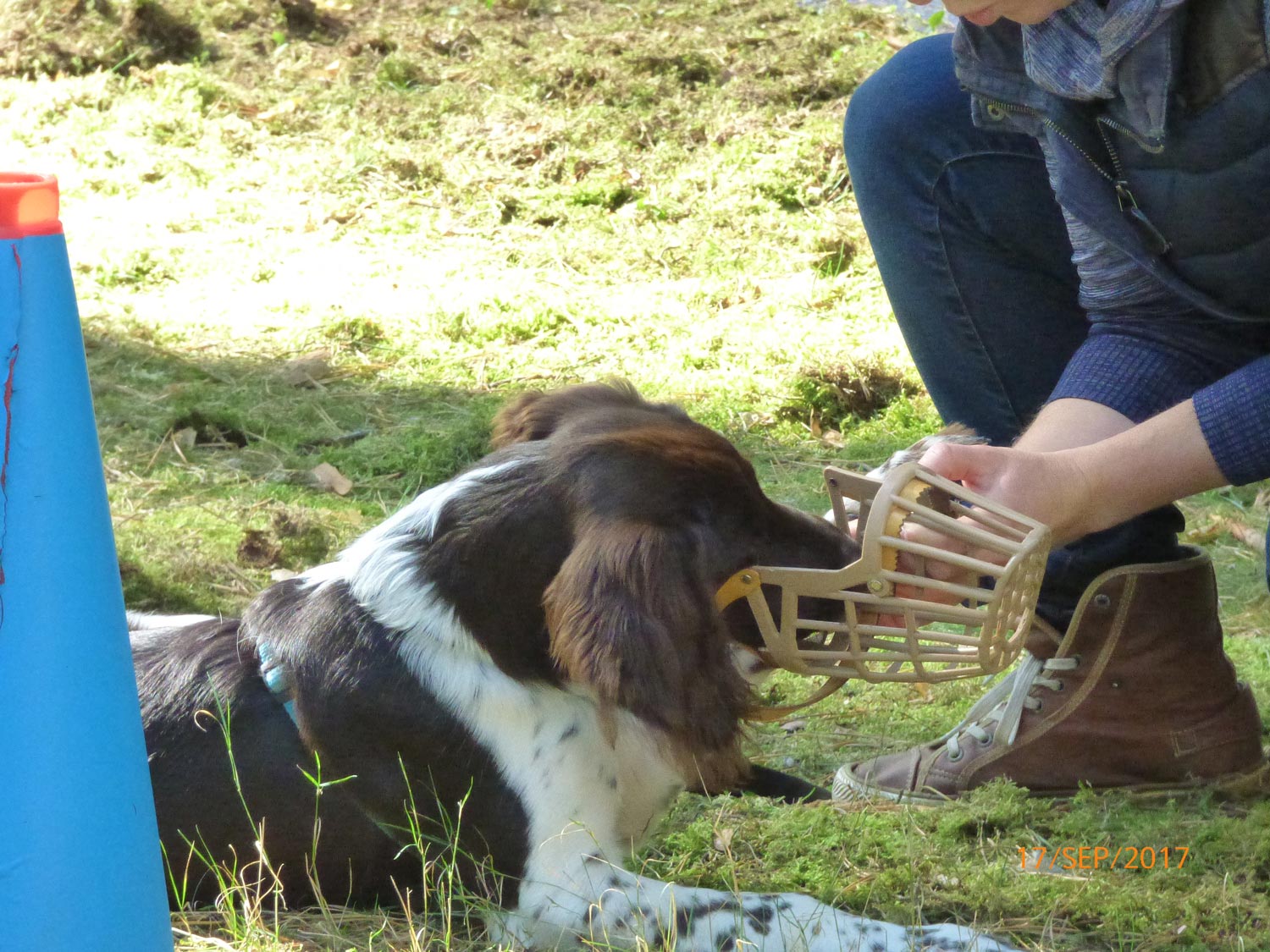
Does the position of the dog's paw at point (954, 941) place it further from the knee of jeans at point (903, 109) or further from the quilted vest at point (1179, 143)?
the knee of jeans at point (903, 109)

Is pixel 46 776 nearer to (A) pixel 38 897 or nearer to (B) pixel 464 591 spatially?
(A) pixel 38 897

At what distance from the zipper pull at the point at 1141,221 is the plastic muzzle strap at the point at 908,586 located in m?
0.74

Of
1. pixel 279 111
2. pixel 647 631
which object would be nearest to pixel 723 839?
pixel 647 631

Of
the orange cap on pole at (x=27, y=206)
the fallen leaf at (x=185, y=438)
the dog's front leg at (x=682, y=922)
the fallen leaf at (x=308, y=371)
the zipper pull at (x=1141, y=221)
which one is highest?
the orange cap on pole at (x=27, y=206)

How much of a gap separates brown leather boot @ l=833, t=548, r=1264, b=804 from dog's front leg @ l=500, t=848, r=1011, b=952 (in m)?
0.65

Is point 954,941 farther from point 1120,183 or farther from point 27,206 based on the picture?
point 27,206

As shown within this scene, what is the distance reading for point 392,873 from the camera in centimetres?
258

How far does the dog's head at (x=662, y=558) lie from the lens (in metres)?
2.27

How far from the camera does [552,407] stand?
2.84 metres

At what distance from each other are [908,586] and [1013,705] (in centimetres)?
80

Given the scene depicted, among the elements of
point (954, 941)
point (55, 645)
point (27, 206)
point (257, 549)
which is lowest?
point (954, 941)

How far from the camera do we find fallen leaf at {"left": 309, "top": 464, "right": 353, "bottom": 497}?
4.63m

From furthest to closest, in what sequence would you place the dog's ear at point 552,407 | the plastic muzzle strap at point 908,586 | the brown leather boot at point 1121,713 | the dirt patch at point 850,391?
the dirt patch at point 850,391
the brown leather boot at point 1121,713
the dog's ear at point 552,407
the plastic muzzle strap at point 908,586

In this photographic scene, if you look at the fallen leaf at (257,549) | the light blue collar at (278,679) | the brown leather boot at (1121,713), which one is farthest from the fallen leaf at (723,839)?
the fallen leaf at (257,549)
